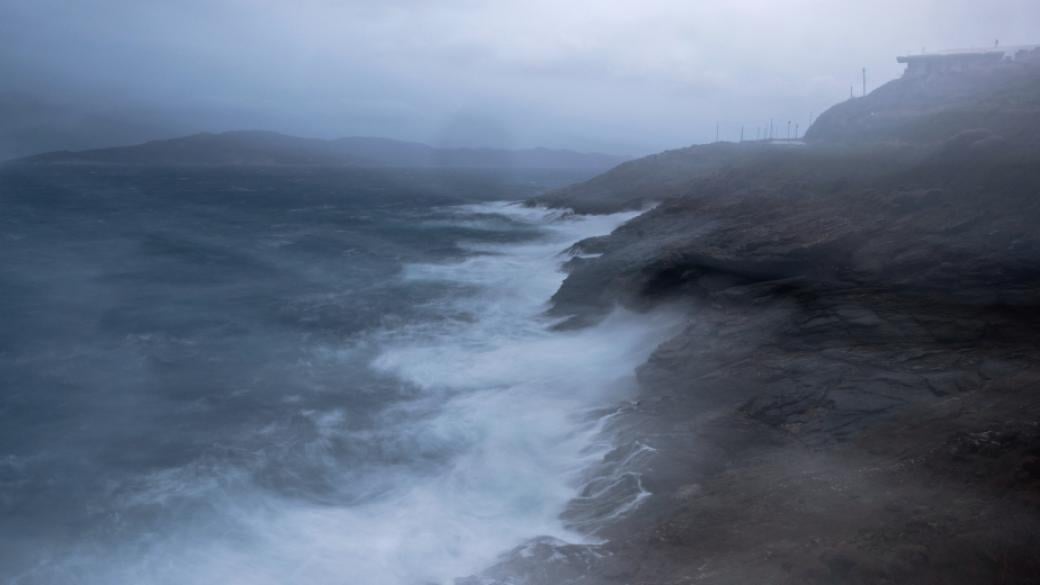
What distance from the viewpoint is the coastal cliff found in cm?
849

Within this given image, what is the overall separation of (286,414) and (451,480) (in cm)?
533

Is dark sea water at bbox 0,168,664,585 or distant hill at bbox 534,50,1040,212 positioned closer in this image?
dark sea water at bbox 0,168,664,585

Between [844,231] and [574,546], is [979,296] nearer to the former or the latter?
[844,231]

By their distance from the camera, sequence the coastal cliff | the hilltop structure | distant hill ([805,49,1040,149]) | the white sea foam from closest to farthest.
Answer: the coastal cliff → the white sea foam → distant hill ([805,49,1040,149]) → the hilltop structure

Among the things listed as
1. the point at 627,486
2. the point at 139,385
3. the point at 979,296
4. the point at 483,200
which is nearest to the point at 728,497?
the point at 627,486

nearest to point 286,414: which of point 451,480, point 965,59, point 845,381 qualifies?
point 451,480

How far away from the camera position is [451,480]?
14391mm

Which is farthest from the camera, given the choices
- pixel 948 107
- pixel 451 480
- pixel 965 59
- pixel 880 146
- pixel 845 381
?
pixel 965 59

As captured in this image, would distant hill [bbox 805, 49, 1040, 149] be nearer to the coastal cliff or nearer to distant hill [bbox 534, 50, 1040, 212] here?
distant hill [bbox 534, 50, 1040, 212]

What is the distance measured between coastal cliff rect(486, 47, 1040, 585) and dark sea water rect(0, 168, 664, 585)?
181cm

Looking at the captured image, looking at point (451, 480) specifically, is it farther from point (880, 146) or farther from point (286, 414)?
point (880, 146)

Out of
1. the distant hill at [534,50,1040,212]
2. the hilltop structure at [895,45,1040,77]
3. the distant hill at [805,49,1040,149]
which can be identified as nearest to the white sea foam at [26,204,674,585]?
the distant hill at [534,50,1040,212]

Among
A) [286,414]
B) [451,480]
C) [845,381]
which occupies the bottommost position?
[451,480]

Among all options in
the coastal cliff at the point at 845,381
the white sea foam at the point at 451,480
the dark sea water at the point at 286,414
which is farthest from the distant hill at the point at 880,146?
the white sea foam at the point at 451,480
